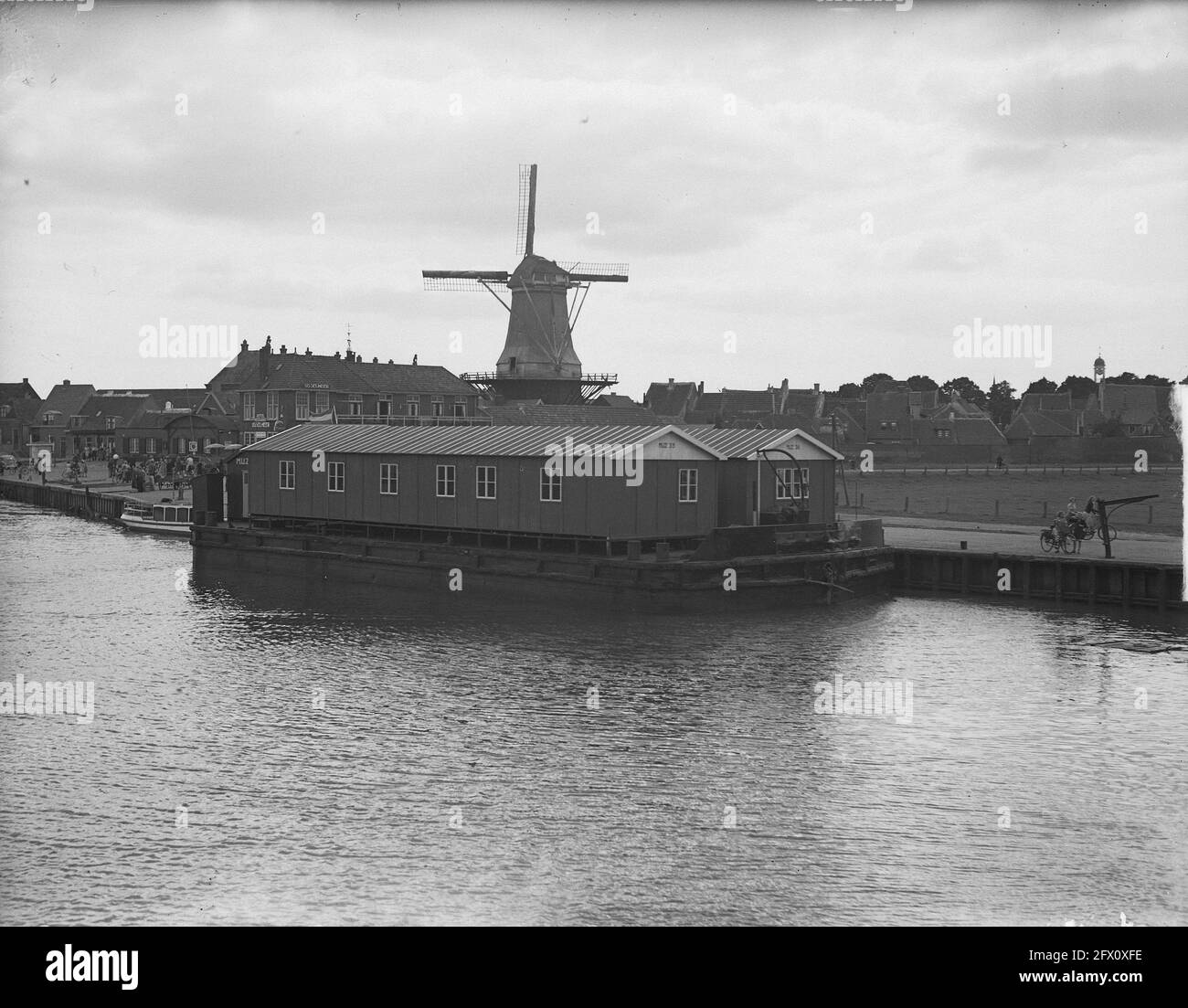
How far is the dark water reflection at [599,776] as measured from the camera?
55.3 feet

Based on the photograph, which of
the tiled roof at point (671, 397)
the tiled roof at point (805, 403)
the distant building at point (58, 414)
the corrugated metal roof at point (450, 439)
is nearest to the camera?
the corrugated metal roof at point (450, 439)

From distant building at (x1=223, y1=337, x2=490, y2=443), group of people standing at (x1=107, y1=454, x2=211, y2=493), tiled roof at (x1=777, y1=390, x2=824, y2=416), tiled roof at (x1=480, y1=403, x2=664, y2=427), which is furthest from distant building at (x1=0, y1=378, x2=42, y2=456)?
tiled roof at (x1=480, y1=403, x2=664, y2=427)

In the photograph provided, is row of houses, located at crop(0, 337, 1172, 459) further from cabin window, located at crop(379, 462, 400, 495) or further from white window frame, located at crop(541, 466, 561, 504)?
white window frame, located at crop(541, 466, 561, 504)

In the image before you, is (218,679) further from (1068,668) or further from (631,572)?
(1068,668)

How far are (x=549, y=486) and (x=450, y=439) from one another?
23.3ft

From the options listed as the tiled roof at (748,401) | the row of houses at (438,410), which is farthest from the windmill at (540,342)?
the tiled roof at (748,401)

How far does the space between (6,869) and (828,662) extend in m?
20.0

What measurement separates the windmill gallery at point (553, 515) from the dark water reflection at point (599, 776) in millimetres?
4416

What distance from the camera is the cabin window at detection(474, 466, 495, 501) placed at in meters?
46.4

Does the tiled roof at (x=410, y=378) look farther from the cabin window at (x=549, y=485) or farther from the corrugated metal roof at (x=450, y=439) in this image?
the cabin window at (x=549, y=485)
